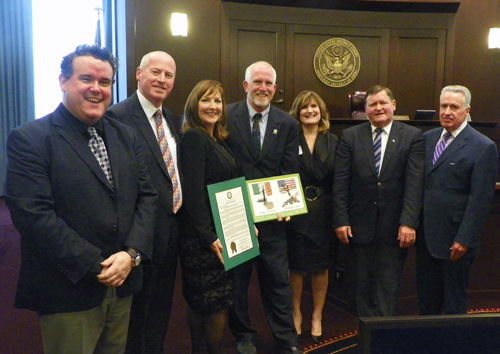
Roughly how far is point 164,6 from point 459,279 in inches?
185

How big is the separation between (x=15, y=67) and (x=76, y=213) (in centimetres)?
705

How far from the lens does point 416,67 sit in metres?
6.54

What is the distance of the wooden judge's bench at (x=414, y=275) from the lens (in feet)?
11.0

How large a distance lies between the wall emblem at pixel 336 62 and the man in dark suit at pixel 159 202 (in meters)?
4.45

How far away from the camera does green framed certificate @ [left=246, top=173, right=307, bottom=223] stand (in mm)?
2453

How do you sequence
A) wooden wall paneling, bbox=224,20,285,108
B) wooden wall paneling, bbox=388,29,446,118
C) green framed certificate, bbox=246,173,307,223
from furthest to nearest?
wooden wall paneling, bbox=388,29,446,118, wooden wall paneling, bbox=224,20,285,108, green framed certificate, bbox=246,173,307,223

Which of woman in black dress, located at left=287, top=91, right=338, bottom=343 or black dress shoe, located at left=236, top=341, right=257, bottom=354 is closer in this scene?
black dress shoe, located at left=236, top=341, right=257, bottom=354

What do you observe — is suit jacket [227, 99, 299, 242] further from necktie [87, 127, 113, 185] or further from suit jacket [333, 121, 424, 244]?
necktie [87, 127, 113, 185]

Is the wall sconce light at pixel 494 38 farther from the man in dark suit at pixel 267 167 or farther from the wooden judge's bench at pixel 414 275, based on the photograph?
the man in dark suit at pixel 267 167

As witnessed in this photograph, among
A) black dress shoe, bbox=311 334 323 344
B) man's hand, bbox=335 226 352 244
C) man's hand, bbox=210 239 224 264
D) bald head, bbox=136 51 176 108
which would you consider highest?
bald head, bbox=136 51 176 108

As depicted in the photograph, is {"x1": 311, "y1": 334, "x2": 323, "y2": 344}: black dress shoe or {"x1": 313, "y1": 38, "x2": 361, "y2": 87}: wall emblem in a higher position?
{"x1": 313, "y1": 38, "x2": 361, "y2": 87}: wall emblem

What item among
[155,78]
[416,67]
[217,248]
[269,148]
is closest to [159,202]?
[217,248]

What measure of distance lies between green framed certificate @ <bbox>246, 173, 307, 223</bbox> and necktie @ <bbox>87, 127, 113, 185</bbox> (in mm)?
949

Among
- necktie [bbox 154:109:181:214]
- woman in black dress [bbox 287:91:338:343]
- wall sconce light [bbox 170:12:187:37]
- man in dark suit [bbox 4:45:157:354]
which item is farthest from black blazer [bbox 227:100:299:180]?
wall sconce light [bbox 170:12:187:37]
